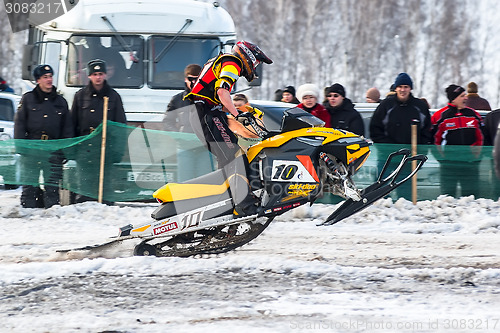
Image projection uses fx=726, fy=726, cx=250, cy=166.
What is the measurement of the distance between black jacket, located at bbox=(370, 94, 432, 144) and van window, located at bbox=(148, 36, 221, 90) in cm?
278

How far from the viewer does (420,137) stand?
10.2 meters

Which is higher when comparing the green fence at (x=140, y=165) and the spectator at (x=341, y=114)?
the spectator at (x=341, y=114)

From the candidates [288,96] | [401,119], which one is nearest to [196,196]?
[401,119]

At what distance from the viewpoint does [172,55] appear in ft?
36.8

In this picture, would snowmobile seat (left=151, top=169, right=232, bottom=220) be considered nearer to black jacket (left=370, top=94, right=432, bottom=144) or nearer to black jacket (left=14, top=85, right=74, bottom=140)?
black jacket (left=14, top=85, right=74, bottom=140)

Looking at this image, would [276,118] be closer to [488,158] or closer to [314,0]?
[488,158]

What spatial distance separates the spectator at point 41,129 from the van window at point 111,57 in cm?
96

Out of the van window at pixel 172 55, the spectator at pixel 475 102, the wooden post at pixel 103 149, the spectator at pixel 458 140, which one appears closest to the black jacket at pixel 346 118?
the spectator at pixel 458 140

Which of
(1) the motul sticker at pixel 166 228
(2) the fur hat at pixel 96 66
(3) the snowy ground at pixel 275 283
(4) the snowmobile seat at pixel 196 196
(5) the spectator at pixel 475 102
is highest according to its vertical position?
(2) the fur hat at pixel 96 66

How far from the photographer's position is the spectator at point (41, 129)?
1000 centimetres

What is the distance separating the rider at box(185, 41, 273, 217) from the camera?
21.6ft

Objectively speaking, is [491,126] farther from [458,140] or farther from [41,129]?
[41,129]

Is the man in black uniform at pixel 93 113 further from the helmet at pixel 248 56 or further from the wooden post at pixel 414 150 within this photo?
the wooden post at pixel 414 150

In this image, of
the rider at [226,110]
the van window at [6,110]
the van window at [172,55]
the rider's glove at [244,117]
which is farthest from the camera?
the van window at [6,110]
